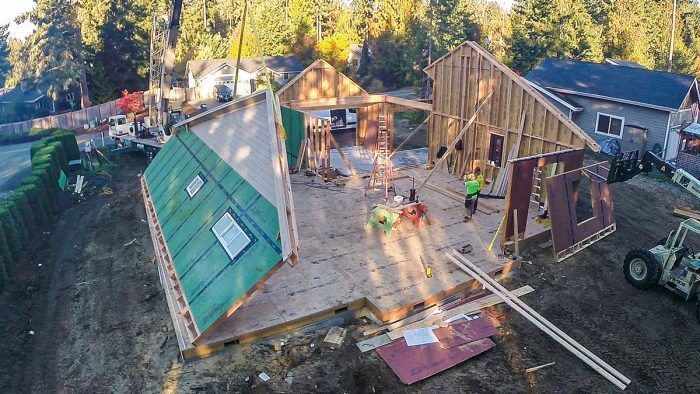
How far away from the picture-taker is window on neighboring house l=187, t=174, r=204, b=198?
14968 millimetres

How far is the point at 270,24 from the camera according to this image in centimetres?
5725

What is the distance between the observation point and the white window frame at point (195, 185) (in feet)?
49.0

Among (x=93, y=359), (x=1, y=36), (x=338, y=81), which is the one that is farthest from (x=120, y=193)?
(x=1, y=36)

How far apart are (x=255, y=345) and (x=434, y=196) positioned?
33.8 feet

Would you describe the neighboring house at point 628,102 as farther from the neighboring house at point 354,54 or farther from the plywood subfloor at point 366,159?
the neighboring house at point 354,54

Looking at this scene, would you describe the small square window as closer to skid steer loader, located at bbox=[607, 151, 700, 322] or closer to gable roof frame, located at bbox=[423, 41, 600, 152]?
gable roof frame, located at bbox=[423, 41, 600, 152]

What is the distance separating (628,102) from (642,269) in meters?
16.2

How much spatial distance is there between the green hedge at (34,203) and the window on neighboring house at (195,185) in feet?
16.9

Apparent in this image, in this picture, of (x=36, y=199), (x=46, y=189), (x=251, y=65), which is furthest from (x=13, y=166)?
(x=251, y=65)

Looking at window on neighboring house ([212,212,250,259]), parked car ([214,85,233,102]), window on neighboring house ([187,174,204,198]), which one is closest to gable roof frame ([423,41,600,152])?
window on neighboring house ([212,212,250,259])

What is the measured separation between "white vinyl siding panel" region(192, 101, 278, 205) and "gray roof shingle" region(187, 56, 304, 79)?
36.0 meters

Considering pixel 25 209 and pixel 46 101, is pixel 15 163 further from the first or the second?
pixel 46 101

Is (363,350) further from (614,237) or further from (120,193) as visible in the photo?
(120,193)

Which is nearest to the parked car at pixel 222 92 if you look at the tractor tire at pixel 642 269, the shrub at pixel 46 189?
the shrub at pixel 46 189
